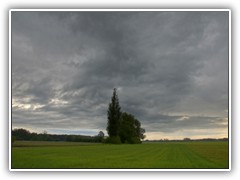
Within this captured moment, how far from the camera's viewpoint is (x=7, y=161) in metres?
13.9

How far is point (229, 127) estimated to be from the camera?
13.8 m

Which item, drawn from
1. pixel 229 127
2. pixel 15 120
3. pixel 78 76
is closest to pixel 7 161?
pixel 15 120

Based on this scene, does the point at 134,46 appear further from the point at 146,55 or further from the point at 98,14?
the point at 98,14

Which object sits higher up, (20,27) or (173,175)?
(20,27)

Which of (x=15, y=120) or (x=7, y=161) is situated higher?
(x=15, y=120)

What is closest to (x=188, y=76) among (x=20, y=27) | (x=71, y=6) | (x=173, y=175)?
(x=173, y=175)

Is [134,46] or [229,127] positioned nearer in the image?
[229,127]

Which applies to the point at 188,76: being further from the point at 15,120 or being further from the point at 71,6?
the point at 15,120

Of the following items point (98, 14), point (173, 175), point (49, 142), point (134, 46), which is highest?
point (98, 14)

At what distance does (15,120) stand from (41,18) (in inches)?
133

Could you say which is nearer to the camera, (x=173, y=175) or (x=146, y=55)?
(x=173, y=175)

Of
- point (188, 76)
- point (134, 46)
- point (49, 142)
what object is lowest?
point (49, 142)

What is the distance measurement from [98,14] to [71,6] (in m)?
0.92

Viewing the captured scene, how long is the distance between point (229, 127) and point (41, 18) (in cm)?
694
